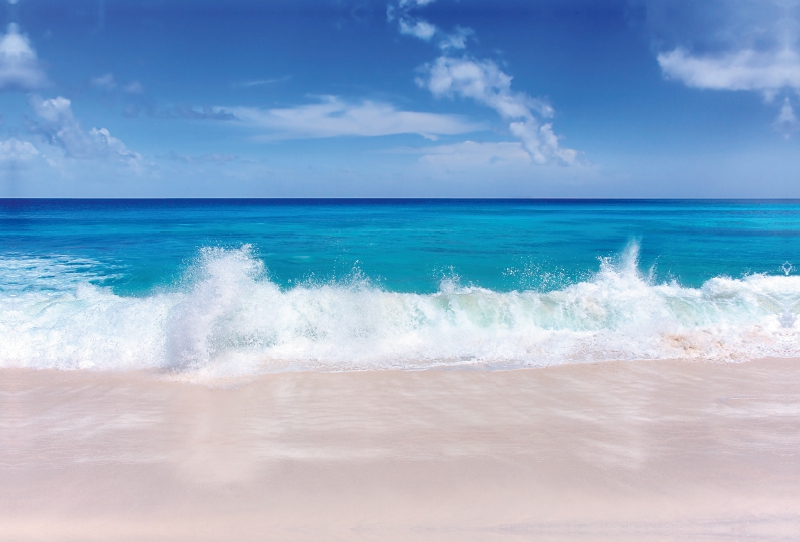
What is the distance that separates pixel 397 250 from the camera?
2012cm

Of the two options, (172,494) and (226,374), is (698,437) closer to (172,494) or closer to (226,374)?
(172,494)

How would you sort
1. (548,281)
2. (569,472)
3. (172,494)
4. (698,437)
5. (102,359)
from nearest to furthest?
1. (172,494)
2. (569,472)
3. (698,437)
4. (102,359)
5. (548,281)

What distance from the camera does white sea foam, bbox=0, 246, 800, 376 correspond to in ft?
24.8

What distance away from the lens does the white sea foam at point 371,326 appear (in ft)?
24.8

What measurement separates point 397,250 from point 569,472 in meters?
16.1

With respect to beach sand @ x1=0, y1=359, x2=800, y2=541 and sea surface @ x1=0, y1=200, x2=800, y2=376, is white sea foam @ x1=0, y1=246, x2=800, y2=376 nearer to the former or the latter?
sea surface @ x1=0, y1=200, x2=800, y2=376

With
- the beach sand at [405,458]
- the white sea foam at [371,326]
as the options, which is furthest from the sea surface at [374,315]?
the beach sand at [405,458]

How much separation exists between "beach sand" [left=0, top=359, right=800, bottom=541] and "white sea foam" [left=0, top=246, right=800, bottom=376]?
2.86 feet

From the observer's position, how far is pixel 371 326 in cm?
903

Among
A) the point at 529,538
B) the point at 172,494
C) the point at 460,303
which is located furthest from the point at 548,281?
the point at 172,494

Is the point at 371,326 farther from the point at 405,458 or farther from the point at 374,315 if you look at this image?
the point at 405,458

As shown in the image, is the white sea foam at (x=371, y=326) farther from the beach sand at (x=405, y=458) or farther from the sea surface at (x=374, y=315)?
the beach sand at (x=405, y=458)

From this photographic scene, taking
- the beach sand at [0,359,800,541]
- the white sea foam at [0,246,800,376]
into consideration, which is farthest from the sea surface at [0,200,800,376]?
the beach sand at [0,359,800,541]

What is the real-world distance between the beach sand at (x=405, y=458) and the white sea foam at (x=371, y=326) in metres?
0.87
